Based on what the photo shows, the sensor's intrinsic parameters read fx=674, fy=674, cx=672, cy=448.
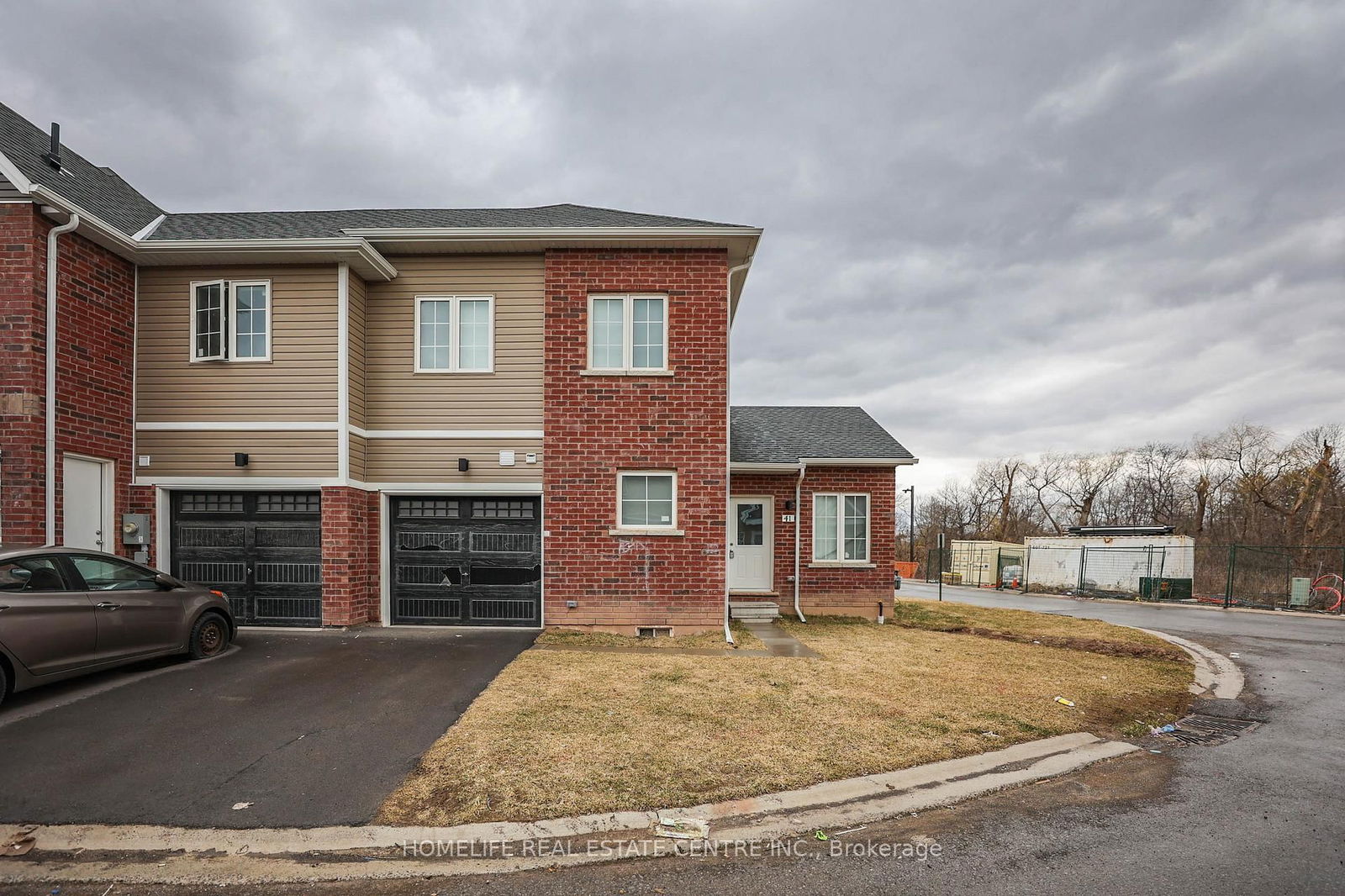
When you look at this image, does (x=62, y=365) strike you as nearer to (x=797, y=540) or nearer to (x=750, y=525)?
(x=750, y=525)

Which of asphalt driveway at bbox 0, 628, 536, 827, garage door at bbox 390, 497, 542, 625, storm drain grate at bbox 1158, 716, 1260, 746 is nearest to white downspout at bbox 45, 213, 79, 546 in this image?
asphalt driveway at bbox 0, 628, 536, 827

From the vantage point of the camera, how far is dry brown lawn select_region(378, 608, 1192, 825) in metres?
4.46

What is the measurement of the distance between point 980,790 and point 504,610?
294 inches

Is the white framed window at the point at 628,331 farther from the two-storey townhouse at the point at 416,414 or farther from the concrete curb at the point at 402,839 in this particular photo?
the concrete curb at the point at 402,839

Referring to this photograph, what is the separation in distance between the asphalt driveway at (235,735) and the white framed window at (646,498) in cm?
280

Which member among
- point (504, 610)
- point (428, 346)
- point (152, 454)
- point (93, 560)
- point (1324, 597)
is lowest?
point (1324, 597)

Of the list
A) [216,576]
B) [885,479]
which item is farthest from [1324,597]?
[216,576]

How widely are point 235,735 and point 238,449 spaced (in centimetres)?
596

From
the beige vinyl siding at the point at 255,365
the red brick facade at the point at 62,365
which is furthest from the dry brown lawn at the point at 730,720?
the red brick facade at the point at 62,365

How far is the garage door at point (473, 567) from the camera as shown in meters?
10.4

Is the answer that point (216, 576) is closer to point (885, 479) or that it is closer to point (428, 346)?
point (428, 346)

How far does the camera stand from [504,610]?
34.2 ft

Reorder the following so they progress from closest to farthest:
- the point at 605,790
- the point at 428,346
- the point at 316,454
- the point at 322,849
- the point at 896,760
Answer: the point at 322,849 → the point at 605,790 → the point at 896,760 → the point at 316,454 → the point at 428,346

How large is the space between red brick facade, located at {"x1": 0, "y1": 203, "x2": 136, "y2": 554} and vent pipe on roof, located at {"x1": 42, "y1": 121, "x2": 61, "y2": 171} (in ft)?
5.61
